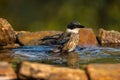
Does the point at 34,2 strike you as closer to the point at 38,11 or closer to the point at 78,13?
the point at 38,11

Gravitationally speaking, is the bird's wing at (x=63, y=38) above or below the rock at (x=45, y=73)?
below

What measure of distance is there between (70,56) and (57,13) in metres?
4.70

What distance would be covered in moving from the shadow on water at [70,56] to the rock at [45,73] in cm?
120

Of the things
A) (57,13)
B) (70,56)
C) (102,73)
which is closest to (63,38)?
(70,56)

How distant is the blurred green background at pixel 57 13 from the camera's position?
11.1 m

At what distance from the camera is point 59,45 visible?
7535 mm

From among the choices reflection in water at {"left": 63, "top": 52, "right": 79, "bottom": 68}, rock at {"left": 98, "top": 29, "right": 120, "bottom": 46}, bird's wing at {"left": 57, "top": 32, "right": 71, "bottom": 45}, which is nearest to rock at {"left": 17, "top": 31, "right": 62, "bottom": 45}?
bird's wing at {"left": 57, "top": 32, "right": 71, "bottom": 45}

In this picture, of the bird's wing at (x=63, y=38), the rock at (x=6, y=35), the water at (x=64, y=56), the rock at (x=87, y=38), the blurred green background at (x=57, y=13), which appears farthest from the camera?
the blurred green background at (x=57, y=13)

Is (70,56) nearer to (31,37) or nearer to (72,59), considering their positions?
(72,59)

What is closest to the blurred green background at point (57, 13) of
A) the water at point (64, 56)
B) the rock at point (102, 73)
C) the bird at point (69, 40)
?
the bird at point (69, 40)

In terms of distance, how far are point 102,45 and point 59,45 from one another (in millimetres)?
1165

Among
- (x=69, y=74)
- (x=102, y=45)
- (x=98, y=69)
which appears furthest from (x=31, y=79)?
(x=102, y=45)

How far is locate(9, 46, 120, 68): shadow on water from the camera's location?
6285 mm

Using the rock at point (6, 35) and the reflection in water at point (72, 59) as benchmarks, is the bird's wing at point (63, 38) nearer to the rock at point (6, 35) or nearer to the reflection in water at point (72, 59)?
the reflection in water at point (72, 59)
